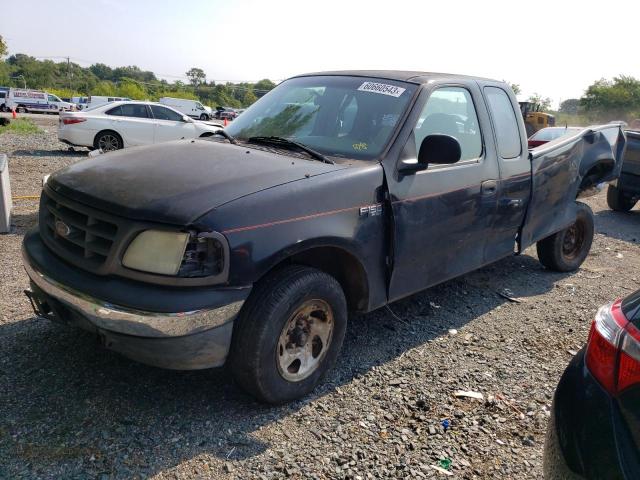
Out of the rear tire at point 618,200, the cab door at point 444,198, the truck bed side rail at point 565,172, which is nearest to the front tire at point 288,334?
the cab door at point 444,198

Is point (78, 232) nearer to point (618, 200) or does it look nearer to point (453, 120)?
point (453, 120)

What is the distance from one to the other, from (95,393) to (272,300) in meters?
1.19

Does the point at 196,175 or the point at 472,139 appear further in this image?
the point at 472,139

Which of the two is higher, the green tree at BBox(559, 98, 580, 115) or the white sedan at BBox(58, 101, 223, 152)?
the green tree at BBox(559, 98, 580, 115)

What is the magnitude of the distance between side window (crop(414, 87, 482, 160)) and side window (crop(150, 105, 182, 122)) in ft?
39.2

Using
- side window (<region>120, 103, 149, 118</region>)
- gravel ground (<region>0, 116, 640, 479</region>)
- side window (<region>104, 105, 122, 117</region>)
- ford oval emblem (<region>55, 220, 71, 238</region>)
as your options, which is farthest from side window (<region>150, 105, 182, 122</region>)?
ford oval emblem (<region>55, 220, 71, 238</region>)

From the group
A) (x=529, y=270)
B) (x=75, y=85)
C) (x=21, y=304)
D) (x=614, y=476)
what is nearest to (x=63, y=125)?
(x=21, y=304)

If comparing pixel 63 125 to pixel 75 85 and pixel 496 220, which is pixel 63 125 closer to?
pixel 496 220

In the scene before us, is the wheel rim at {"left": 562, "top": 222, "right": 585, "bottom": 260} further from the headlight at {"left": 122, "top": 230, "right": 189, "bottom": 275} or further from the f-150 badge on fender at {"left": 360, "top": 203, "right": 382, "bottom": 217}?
the headlight at {"left": 122, "top": 230, "right": 189, "bottom": 275}

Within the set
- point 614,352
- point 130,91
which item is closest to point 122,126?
point 614,352

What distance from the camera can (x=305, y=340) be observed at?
305cm

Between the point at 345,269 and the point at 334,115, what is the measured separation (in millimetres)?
1208

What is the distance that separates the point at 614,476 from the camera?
159 centimetres

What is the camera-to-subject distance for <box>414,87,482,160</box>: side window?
12.1 ft
